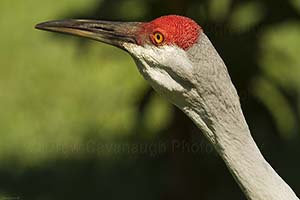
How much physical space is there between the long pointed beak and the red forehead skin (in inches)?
4.0

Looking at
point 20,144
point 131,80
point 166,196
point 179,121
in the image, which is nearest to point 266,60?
point 179,121

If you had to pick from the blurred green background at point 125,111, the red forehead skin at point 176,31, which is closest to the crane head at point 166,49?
the red forehead skin at point 176,31

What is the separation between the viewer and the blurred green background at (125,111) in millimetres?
7320

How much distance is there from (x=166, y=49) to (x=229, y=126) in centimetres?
48

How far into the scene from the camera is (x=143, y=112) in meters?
7.75

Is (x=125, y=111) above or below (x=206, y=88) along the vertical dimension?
above

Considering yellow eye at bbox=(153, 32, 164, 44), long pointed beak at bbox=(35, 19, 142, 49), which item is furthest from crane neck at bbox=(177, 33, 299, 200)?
long pointed beak at bbox=(35, 19, 142, 49)

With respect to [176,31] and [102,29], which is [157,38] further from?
[102,29]

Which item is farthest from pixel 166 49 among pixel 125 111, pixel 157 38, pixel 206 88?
pixel 125 111

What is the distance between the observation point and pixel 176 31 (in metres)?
4.52

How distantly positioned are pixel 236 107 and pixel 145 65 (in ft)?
1.58

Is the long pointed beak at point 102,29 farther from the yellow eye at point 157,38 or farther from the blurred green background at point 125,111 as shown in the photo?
the blurred green background at point 125,111

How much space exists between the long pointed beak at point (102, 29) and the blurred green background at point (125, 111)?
2.34 metres

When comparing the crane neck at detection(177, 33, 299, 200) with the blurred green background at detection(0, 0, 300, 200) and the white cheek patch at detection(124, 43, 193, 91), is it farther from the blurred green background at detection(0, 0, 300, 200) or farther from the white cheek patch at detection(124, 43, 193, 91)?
the blurred green background at detection(0, 0, 300, 200)
